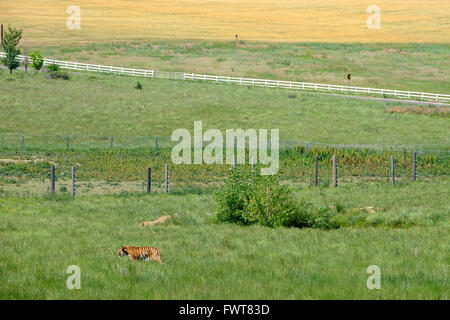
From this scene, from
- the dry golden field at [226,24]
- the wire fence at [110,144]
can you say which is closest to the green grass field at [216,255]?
the wire fence at [110,144]

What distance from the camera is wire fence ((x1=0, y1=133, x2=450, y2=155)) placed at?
1984 inches

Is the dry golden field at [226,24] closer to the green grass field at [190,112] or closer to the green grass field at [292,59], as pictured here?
the green grass field at [292,59]

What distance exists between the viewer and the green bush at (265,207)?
71.6 feet

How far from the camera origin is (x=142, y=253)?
15.2 metres

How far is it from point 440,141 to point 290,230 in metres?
42.9

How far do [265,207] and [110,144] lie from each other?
3423cm

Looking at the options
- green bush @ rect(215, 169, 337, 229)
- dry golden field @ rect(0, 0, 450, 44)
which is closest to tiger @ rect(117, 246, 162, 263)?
green bush @ rect(215, 169, 337, 229)

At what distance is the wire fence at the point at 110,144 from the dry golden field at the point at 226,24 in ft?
255

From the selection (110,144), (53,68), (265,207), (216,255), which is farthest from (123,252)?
(53,68)

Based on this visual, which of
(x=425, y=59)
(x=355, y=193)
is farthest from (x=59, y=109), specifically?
(x=425, y=59)

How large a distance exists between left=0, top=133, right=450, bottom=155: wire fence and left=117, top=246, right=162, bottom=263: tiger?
34033mm

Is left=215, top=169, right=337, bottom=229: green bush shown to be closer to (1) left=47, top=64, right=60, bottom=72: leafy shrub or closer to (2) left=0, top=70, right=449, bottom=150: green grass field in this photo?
(2) left=0, top=70, right=449, bottom=150: green grass field

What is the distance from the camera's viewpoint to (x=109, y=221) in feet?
72.5
